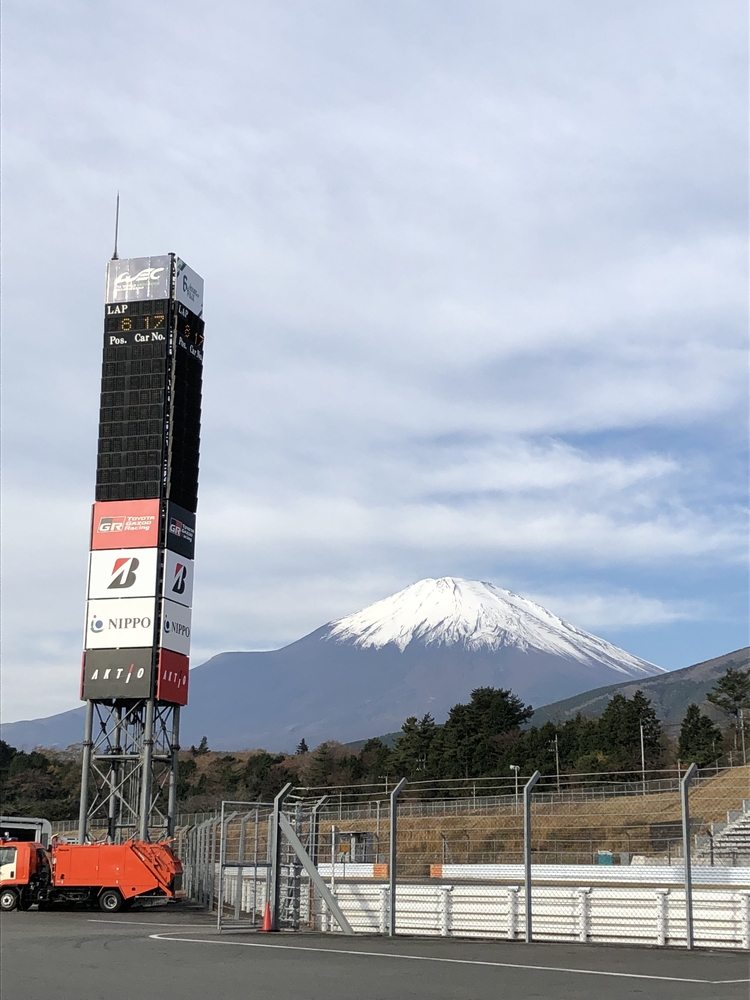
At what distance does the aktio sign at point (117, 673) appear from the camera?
50562 millimetres

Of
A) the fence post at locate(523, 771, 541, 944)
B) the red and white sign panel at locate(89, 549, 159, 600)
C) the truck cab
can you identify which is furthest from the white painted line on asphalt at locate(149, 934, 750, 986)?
the red and white sign panel at locate(89, 549, 159, 600)

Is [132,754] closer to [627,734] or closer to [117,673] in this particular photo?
[117,673]

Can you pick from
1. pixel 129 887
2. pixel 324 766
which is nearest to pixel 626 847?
pixel 129 887

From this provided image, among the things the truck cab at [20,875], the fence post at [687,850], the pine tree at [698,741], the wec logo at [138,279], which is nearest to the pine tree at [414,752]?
the pine tree at [698,741]

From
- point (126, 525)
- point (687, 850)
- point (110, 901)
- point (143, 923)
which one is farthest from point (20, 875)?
point (687, 850)

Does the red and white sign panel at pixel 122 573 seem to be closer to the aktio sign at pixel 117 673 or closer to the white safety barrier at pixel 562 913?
the aktio sign at pixel 117 673

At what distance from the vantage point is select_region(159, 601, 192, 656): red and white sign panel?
51312 millimetres

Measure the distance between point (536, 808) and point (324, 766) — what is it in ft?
294

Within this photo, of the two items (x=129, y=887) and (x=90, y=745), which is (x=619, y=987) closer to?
(x=129, y=887)

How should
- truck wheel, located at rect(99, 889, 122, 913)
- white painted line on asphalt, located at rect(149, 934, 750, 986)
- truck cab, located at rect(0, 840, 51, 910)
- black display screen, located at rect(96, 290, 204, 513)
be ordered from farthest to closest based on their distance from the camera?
black display screen, located at rect(96, 290, 204, 513) < truck cab, located at rect(0, 840, 51, 910) < truck wheel, located at rect(99, 889, 122, 913) < white painted line on asphalt, located at rect(149, 934, 750, 986)

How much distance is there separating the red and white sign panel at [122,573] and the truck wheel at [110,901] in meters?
19.5

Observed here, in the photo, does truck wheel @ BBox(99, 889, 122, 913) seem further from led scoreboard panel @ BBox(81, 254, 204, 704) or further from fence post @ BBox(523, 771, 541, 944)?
led scoreboard panel @ BBox(81, 254, 204, 704)

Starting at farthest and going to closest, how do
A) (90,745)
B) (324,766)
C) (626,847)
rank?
(324,766), (90,745), (626,847)

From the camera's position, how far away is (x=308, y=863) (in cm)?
2214
